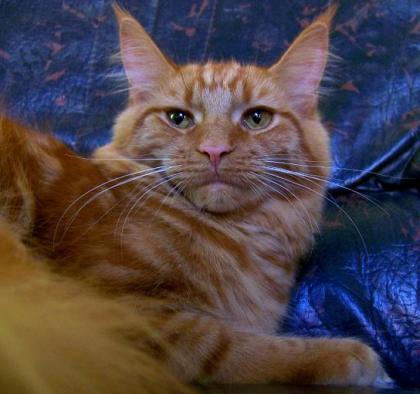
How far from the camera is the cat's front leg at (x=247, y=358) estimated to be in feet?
3.52

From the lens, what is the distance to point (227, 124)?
1.32 metres

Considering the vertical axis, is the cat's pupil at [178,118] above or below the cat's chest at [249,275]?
above

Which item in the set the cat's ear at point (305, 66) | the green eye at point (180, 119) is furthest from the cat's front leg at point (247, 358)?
the cat's ear at point (305, 66)

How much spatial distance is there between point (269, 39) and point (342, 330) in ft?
3.24

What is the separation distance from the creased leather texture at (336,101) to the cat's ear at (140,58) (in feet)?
0.67

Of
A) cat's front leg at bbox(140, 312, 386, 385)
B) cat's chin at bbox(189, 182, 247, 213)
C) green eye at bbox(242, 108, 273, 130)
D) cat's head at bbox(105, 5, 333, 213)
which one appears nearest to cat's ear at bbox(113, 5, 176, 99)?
cat's head at bbox(105, 5, 333, 213)

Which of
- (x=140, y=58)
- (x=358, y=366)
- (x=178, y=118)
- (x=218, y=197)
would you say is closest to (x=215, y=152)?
(x=218, y=197)

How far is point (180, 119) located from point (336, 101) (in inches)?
25.4

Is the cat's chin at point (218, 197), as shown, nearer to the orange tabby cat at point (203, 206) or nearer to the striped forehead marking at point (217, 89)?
the orange tabby cat at point (203, 206)

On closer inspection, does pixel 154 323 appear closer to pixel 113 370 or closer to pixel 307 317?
pixel 113 370

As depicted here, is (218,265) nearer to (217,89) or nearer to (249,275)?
(249,275)

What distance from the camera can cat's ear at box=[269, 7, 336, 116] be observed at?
146 centimetres

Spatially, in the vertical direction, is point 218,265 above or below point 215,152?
below

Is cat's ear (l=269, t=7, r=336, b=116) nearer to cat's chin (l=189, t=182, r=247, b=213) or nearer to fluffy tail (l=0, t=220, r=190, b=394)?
cat's chin (l=189, t=182, r=247, b=213)
